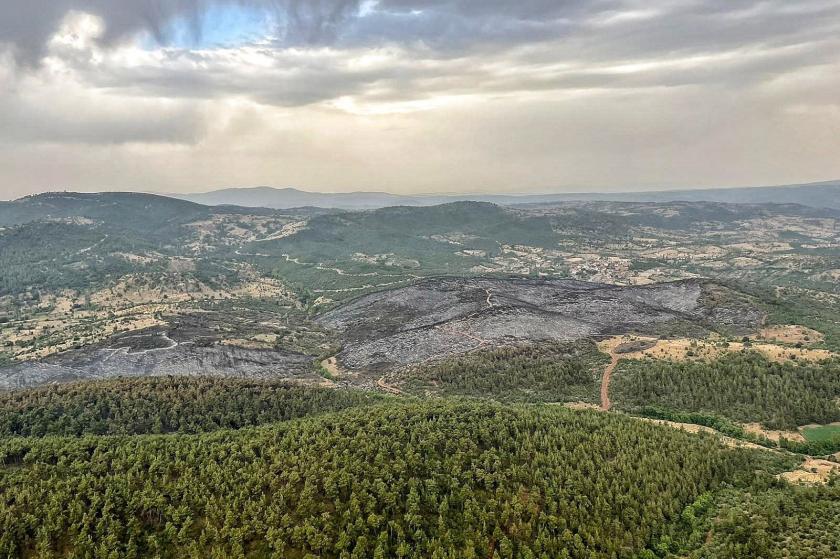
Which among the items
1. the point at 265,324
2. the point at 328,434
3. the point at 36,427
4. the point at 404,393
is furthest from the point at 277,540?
the point at 265,324

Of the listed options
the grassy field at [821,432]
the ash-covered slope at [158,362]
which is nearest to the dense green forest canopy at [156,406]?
the ash-covered slope at [158,362]

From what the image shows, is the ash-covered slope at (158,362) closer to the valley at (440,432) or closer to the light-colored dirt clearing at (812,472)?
the valley at (440,432)

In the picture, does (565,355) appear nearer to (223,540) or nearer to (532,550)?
(532,550)

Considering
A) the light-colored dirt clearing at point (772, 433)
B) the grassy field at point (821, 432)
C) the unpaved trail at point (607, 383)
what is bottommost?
the unpaved trail at point (607, 383)

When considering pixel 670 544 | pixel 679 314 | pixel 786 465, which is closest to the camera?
pixel 670 544

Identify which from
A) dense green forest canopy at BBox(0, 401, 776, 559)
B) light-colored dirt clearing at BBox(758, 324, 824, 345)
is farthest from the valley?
light-colored dirt clearing at BBox(758, 324, 824, 345)

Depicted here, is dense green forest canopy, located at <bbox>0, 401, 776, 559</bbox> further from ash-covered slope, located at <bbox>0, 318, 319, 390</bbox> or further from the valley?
ash-covered slope, located at <bbox>0, 318, 319, 390</bbox>
